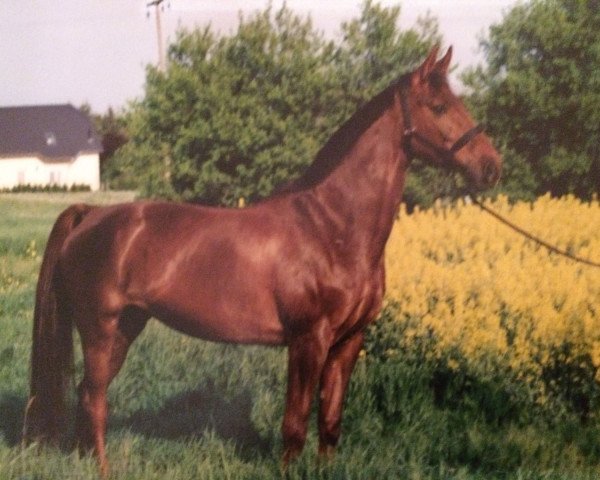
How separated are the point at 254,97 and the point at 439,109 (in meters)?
1.17

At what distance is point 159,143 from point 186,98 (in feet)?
0.89

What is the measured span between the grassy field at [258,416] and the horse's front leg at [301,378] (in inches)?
3.3

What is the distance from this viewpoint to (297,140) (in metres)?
3.80

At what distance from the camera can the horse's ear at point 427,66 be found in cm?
291

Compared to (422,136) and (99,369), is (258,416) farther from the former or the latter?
(422,136)

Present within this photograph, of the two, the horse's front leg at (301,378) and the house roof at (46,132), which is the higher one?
the house roof at (46,132)

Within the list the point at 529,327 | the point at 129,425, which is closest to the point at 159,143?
the point at 129,425

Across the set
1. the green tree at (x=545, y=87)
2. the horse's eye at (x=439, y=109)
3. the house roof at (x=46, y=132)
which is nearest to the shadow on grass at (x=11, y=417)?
the house roof at (x=46, y=132)

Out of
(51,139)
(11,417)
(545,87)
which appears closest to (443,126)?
(545,87)

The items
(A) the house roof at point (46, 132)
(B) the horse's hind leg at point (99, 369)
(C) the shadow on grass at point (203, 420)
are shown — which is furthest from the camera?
(A) the house roof at point (46, 132)

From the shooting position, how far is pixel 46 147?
4629 mm

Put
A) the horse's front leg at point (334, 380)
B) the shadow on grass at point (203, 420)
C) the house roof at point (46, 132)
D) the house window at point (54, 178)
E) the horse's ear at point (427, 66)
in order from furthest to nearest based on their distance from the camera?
the house window at point (54, 178) < the house roof at point (46, 132) < the shadow on grass at point (203, 420) < the horse's front leg at point (334, 380) < the horse's ear at point (427, 66)

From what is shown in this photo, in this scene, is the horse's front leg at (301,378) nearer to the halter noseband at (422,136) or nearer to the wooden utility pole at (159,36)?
the halter noseband at (422,136)

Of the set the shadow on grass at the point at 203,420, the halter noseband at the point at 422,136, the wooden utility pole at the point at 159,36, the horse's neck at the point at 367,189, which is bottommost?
the shadow on grass at the point at 203,420
